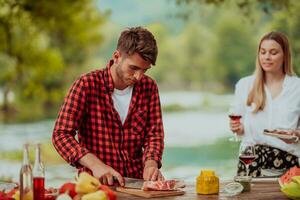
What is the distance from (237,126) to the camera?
16.0ft

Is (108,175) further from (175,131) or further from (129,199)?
(175,131)

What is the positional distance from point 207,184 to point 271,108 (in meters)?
1.42

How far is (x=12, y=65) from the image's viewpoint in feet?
33.2

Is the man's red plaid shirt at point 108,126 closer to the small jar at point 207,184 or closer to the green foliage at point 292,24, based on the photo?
the small jar at point 207,184

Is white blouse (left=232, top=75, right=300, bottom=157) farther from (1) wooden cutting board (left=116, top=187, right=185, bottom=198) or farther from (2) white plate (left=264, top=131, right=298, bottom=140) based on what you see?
(1) wooden cutting board (left=116, top=187, right=185, bottom=198)

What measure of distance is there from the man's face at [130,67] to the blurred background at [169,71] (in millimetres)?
6473

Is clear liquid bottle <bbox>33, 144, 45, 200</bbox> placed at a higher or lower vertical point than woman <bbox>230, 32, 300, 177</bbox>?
lower

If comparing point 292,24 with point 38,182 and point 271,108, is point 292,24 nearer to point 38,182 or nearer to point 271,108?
point 271,108

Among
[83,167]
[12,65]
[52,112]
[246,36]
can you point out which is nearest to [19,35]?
[12,65]

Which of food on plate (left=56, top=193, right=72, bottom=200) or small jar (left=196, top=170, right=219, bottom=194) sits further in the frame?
small jar (left=196, top=170, right=219, bottom=194)

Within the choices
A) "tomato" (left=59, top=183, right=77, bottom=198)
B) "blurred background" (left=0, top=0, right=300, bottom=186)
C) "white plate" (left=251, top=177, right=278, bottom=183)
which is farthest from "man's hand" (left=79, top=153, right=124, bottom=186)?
"blurred background" (left=0, top=0, right=300, bottom=186)

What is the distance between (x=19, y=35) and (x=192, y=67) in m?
2.46

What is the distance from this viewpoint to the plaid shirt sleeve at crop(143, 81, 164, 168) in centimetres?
411

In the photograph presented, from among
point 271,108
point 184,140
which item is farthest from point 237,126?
point 184,140
